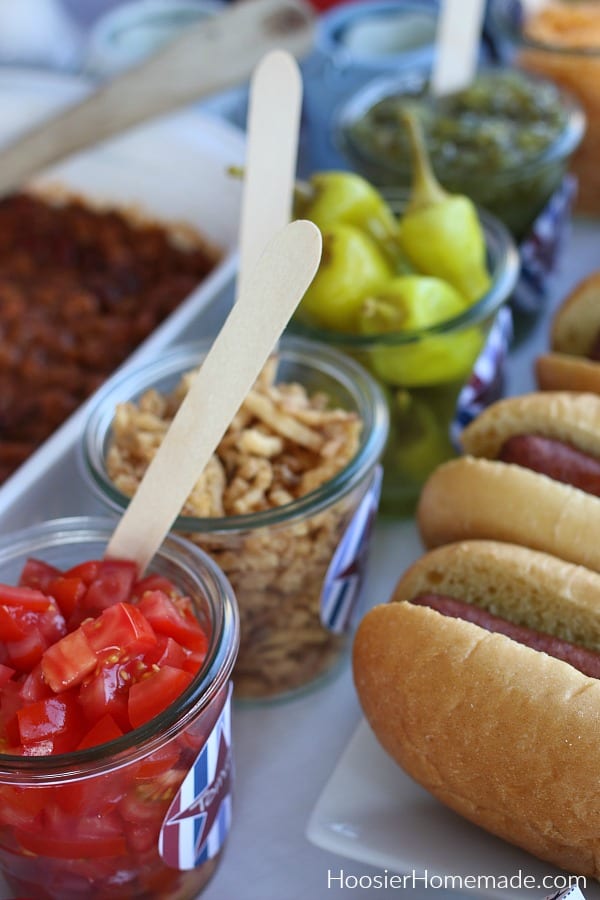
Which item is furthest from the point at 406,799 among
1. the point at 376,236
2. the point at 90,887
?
the point at 376,236

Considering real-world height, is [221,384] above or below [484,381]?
above

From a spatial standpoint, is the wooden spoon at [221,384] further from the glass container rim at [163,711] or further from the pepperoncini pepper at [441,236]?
the pepperoncini pepper at [441,236]

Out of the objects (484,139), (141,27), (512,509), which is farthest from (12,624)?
(141,27)

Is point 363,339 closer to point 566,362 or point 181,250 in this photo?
point 566,362

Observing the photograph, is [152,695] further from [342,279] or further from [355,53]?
[355,53]

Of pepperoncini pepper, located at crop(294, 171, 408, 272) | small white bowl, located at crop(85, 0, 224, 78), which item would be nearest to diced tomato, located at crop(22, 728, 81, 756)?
pepperoncini pepper, located at crop(294, 171, 408, 272)

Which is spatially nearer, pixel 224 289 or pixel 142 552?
pixel 142 552
